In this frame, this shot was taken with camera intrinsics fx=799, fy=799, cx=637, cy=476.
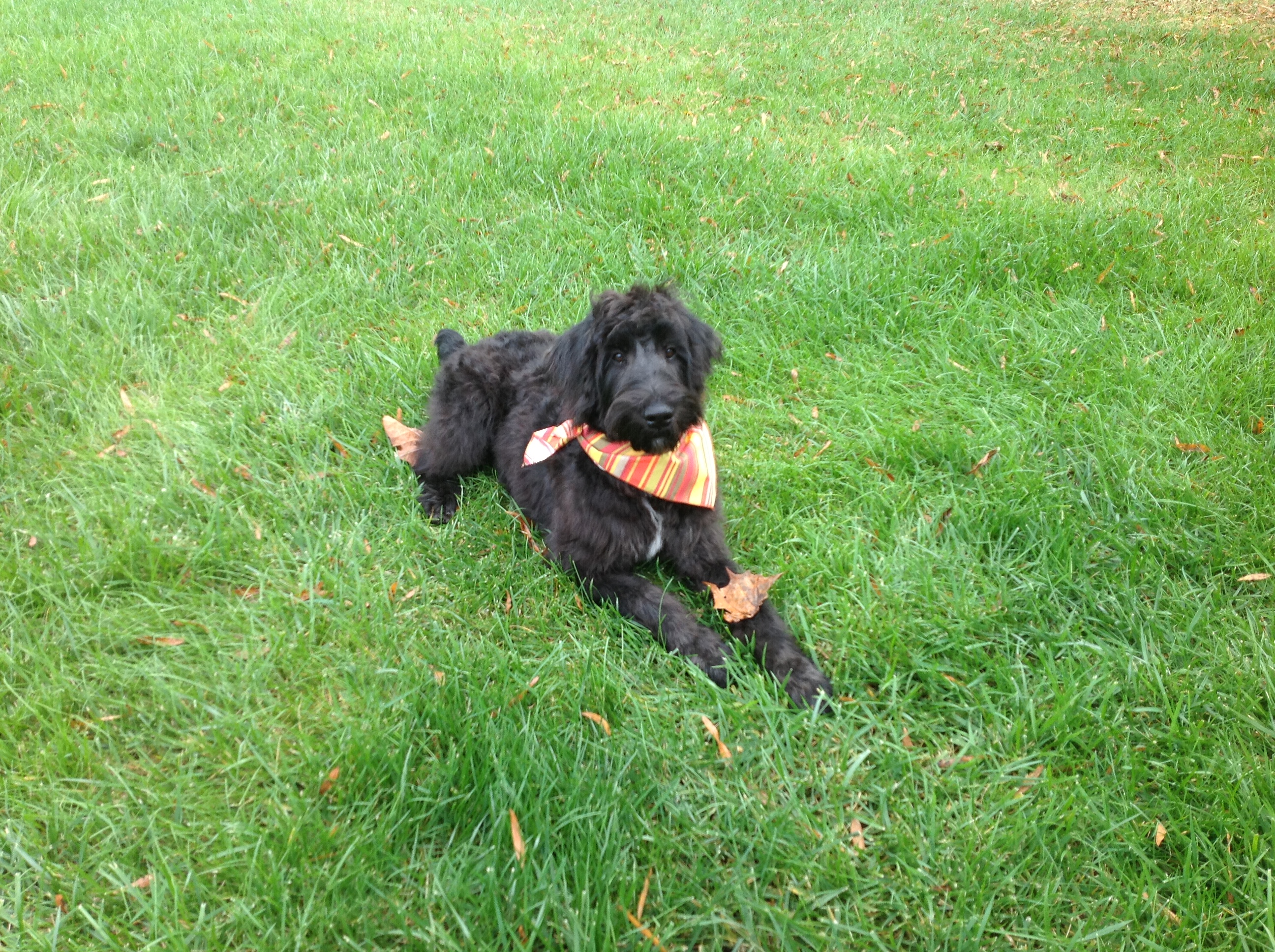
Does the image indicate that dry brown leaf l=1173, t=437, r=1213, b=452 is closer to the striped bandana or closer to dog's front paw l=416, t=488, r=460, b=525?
the striped bandana

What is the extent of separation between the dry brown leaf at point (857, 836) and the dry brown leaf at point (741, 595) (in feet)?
2.70

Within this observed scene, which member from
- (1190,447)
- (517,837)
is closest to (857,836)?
(517,837)

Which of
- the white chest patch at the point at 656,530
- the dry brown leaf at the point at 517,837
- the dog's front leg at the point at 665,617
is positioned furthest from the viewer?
the white chest patch at the point at 656,530

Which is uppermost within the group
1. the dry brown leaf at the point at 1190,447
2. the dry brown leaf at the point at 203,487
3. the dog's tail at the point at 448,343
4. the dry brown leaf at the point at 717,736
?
the dog's tail at the point at 448,343

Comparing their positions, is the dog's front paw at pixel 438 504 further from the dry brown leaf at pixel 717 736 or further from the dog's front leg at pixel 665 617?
the dry brown leaf at pixel 717 736

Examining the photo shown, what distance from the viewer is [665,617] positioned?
2895 millimetres

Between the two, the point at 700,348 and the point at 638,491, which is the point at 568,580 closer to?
the point at 638,491

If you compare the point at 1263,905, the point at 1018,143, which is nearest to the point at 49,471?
the point at 1263,905

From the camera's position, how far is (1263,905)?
2021 millimetres

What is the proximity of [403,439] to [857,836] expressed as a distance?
272cm

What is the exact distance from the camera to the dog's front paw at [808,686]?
2.63 metres

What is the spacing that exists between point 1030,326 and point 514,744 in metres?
3.86

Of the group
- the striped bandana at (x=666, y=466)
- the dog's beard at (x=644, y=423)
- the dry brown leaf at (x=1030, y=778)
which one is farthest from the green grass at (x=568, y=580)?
the dog's beard at (x=644, y=423)

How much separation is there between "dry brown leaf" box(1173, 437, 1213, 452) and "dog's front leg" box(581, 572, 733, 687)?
241 cm
